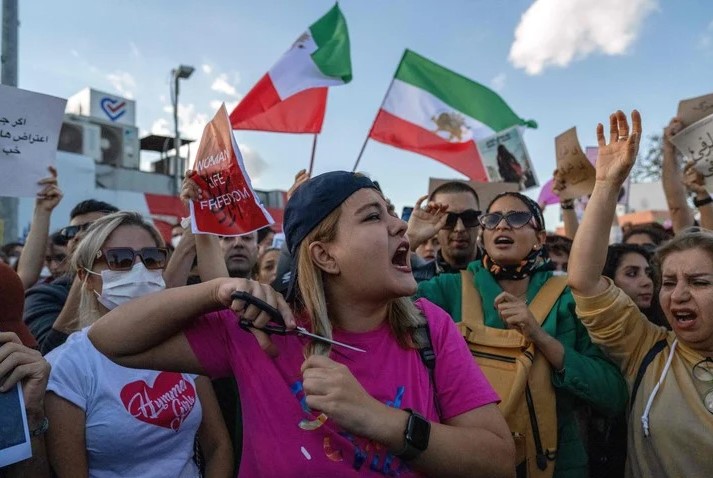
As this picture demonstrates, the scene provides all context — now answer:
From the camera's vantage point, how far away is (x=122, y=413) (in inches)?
83.2

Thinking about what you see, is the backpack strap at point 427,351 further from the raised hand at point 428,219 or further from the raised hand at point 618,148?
the raised hand at point 428,219

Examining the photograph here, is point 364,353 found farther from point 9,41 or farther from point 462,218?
point 9,41

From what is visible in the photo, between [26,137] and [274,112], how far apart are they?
3.05 meters

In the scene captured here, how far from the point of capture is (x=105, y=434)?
206 cm

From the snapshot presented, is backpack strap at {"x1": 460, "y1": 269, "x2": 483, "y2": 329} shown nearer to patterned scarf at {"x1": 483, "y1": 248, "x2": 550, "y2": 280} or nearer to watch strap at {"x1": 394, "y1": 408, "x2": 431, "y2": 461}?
patterned scarf at {"x1": 483, "y1": 248, "x2": 550, "y2": 280}

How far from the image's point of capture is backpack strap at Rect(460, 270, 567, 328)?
2664 millimetres

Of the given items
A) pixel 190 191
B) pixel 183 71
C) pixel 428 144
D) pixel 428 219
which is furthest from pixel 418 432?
pixel 183 71

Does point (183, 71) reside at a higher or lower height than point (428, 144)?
higher

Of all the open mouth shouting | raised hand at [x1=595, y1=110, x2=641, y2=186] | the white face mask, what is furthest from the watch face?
the white face mask

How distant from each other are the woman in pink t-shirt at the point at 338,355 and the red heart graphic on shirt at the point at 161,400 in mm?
553

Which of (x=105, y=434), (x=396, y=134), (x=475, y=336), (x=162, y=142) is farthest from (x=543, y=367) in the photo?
(x=162, y=142)

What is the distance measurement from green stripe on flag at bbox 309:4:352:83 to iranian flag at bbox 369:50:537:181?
2.14ft

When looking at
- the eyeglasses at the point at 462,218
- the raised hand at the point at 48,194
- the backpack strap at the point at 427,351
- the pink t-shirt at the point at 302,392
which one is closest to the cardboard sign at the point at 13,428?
the pink t-shirt at the point at 302,392

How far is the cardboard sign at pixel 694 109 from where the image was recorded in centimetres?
342
